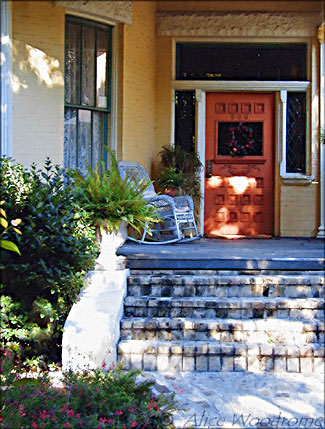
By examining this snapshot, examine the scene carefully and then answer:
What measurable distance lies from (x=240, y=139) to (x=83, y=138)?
2588 millimetres

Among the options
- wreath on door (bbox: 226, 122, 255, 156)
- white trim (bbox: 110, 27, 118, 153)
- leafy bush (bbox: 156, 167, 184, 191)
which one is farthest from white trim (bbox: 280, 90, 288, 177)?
white trim (bbox: 110, 27, 118, 153)

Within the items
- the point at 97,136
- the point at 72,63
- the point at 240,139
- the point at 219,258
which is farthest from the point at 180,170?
the point at 219,258

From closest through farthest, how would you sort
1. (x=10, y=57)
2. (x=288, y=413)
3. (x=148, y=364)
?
(x=288, y=413), (x=148, y=364), (x=10, y=57)

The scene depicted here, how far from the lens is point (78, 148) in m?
7.28

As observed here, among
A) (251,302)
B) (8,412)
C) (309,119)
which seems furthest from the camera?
(309,119)

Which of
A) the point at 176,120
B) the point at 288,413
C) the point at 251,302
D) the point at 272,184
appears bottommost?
the point at 288,413

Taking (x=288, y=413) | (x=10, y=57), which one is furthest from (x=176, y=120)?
(x=288, y=413)

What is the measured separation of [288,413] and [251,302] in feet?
4.70

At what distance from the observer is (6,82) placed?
639 centimetres

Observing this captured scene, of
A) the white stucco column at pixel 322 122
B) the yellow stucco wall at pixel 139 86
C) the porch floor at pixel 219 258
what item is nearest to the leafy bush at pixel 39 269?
the porch floor at pixel 219 258

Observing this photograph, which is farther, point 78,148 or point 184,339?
point 78,148

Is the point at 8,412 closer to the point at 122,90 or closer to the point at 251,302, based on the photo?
the point at 251,302

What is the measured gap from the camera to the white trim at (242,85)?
8.62 meters

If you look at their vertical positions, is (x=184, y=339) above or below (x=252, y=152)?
below
